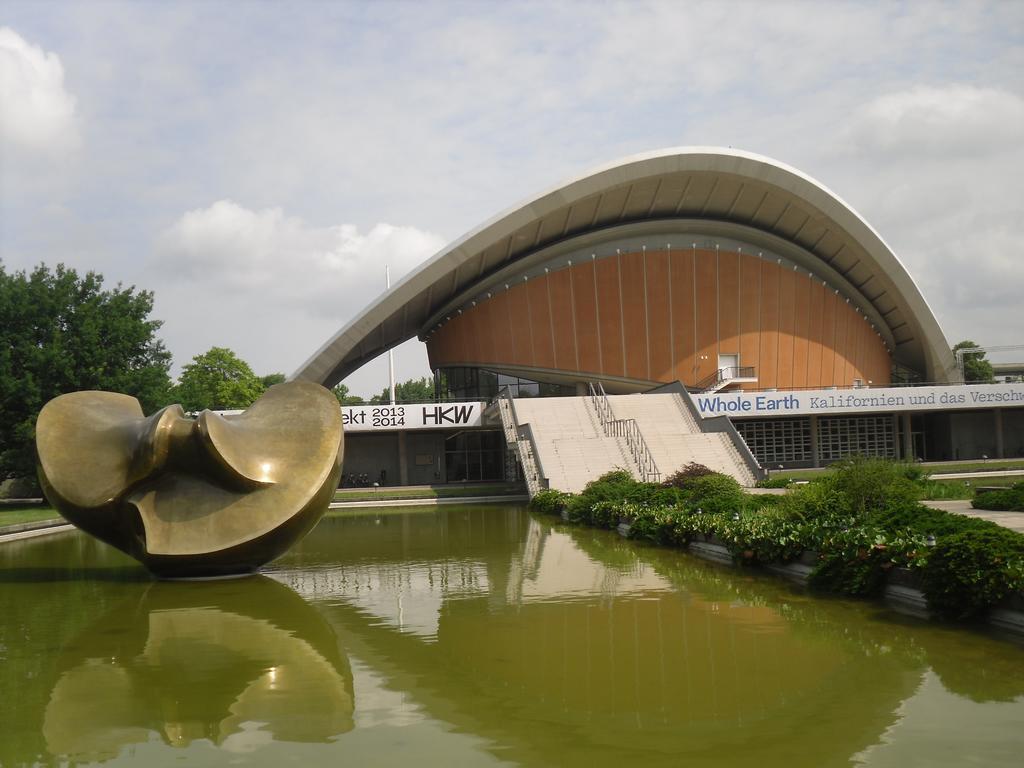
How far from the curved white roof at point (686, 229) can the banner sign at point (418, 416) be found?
3.58 m

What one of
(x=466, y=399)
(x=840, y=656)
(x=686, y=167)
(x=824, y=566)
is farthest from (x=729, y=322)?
(x=840, y=656)

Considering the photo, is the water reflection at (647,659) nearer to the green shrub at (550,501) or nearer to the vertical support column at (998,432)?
the green shrub at (550,501)

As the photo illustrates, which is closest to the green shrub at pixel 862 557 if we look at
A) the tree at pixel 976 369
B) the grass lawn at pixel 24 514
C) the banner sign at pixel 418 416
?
the grass lawn at pixel 24 514

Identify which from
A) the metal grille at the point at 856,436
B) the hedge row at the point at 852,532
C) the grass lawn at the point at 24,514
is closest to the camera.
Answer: the hedge row at the point at 852,532

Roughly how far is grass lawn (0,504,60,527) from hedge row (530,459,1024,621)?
55.9ft

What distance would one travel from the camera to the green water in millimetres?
6035

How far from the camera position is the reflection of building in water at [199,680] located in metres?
6.59

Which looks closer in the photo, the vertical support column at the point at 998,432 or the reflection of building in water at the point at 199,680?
the reflection of building in water at the point at 199,680

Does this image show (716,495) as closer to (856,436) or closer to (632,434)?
(632,434)

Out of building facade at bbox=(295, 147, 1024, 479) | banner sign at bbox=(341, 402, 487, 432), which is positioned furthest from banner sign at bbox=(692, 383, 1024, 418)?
banner sign at bbox=(341, 402, 487, 432)

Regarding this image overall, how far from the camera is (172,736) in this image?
6496 millimetres

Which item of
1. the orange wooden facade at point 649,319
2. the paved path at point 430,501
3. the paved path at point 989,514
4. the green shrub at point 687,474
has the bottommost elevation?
the paved path at point 430,501

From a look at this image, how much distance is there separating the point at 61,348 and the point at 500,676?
101ft

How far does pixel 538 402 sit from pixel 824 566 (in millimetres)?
24240
